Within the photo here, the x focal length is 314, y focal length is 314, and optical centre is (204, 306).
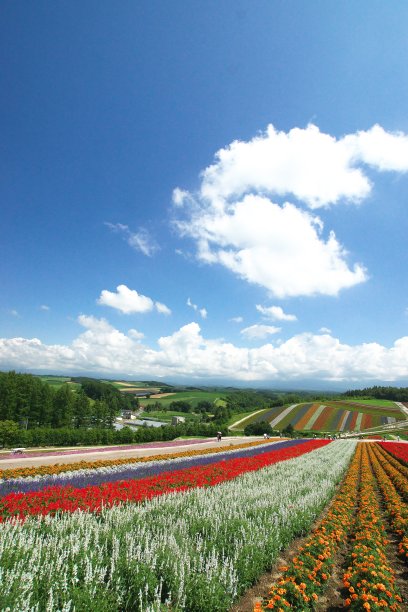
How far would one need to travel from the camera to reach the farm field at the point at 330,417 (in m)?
71.6

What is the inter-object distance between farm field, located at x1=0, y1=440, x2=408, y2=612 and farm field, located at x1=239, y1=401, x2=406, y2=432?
208 ft

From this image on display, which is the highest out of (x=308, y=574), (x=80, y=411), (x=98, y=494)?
(x=308, y=574)

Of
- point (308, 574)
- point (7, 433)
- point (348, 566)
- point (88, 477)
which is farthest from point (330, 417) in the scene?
point (308, 574)

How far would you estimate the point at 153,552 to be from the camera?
5762mm

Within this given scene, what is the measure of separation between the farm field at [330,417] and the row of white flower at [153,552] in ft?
221

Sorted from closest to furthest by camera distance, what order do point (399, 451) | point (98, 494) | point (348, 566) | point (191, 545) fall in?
point (191, 545) < point (348, 566) < point (98, 494) < point (399, 451)

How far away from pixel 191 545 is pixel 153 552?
868 mm

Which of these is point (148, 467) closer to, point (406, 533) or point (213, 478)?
point (213, 478)

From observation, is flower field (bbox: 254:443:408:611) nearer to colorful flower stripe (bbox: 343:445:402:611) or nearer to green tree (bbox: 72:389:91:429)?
colorful flower stripe (bbox: 343:445:402:611)

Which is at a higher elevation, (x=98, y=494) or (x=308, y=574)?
(x=308, y=574)

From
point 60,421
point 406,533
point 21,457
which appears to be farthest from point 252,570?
point 60,421

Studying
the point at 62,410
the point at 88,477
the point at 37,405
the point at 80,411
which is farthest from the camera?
the point at 80,411

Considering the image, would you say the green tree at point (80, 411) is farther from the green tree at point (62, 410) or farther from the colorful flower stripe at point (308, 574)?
the colorful flower stripe at point (308, 574)

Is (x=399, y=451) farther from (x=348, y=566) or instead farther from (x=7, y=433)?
(x=7, y=433)
